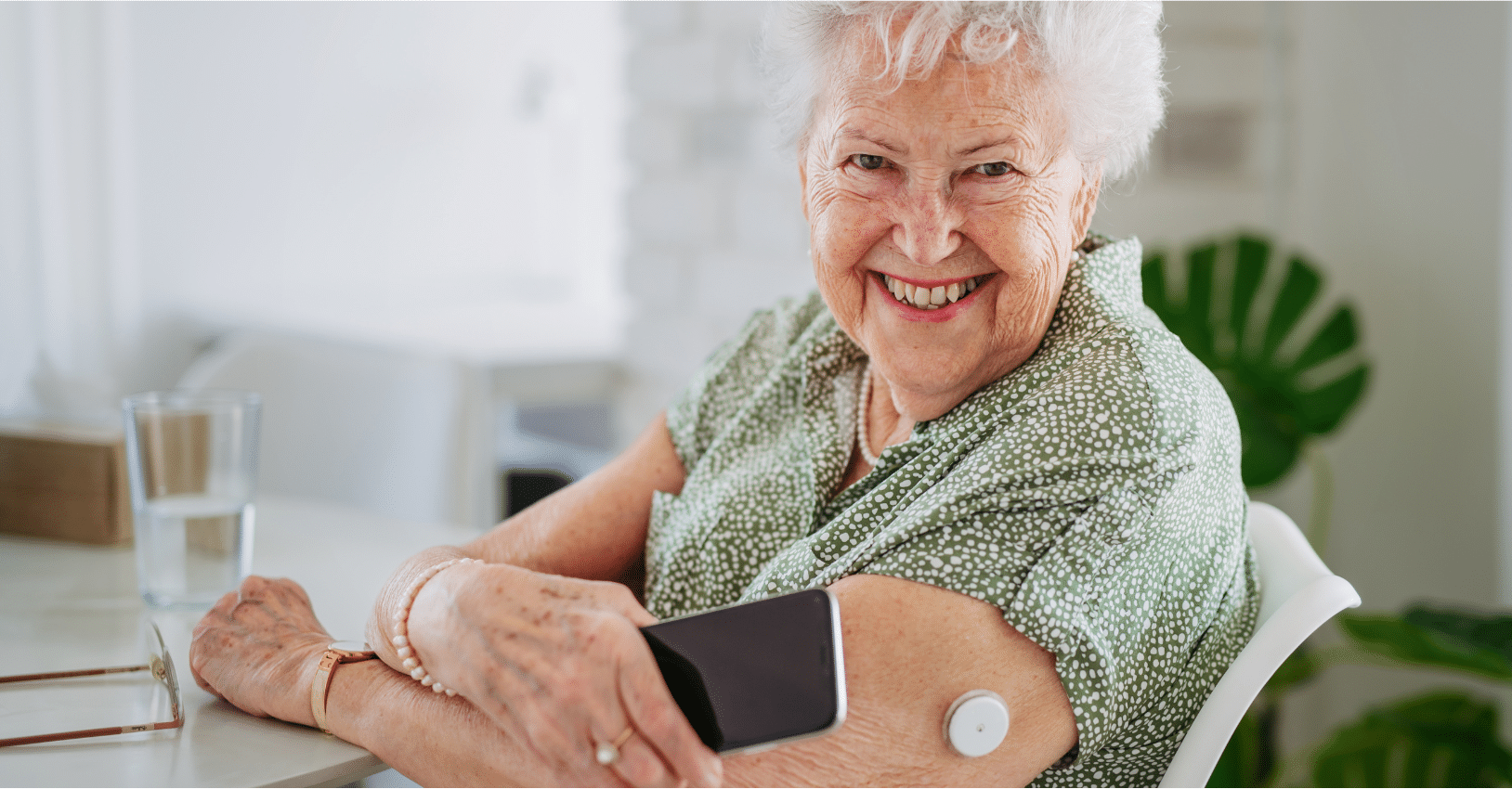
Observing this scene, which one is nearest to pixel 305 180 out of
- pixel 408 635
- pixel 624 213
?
pixel 624 213

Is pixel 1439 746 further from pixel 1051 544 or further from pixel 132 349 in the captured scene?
pixel 132 349

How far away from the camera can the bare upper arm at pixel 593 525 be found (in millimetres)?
1182

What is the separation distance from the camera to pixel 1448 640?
1623mm

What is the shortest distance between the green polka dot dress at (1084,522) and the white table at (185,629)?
1.23 feet

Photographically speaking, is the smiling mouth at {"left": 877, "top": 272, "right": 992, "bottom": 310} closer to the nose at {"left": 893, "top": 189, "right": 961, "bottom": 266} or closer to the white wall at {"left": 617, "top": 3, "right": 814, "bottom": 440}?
the nose at {"left": 893, "top": 189, "right": 961, "bottom": 266}

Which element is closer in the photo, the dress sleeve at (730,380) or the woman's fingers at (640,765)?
the woman's fingers at (640,765)

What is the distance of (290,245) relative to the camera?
9.34 feet

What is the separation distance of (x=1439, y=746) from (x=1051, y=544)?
144 centimetres

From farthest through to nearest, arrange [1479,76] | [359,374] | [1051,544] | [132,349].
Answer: [132,349]
[1479,76]
[359,374]
[1051,544]

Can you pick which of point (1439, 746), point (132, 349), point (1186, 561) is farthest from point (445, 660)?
point (132, 349)

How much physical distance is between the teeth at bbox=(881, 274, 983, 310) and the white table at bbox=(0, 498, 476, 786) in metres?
0.53

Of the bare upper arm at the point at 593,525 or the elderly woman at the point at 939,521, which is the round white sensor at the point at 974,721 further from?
the bare upper arm at the point at 593,525

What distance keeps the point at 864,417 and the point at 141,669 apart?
655 mm

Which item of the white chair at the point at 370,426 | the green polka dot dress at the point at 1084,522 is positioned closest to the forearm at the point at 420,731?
the green polka dot dress at the point at 1084,522
